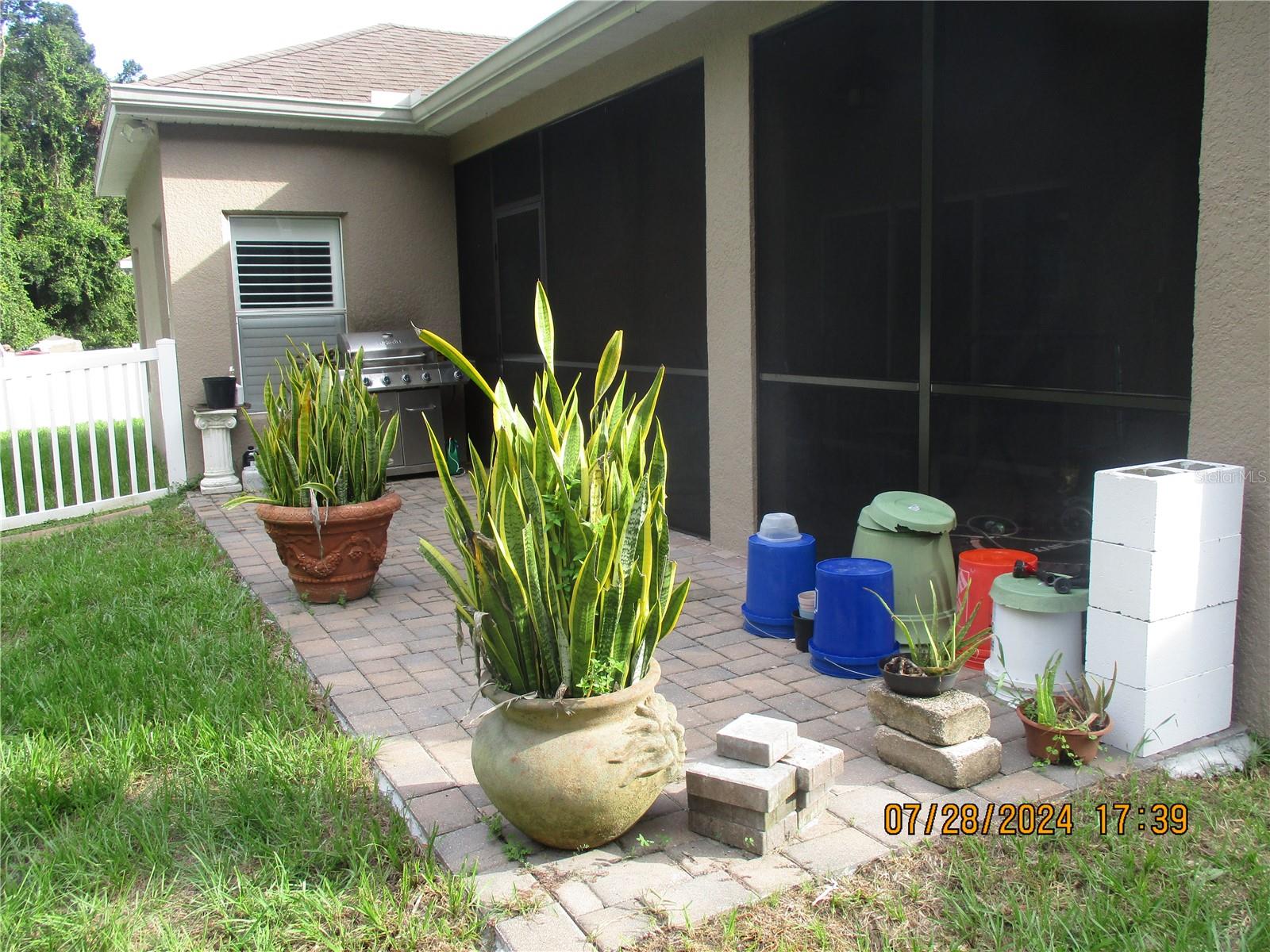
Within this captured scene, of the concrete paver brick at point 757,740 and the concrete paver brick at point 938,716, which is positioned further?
the concrete paver brick at point 938,716

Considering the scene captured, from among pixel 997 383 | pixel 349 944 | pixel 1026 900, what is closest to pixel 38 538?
pixel 349 944

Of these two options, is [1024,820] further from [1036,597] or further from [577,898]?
[577,898]

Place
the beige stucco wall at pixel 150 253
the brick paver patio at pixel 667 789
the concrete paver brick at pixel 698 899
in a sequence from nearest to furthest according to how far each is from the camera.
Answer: the concrete paver brick at pixel 698 899, the brick paver patio at pixel 667 789, the beige stucco wall at pixel 150 253

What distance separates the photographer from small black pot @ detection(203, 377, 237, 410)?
8.12m

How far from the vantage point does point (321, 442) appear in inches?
193

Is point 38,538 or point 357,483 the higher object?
point 357,483

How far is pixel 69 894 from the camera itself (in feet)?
8.23

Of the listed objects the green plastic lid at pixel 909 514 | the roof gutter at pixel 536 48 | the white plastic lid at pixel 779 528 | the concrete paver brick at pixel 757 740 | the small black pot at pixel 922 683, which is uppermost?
the roof gutter at pixel 536 48

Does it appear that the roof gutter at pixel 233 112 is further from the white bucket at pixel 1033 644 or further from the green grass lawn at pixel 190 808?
the white bucket at pixel 1033 644

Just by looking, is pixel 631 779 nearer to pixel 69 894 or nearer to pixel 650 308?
pixel 69 894

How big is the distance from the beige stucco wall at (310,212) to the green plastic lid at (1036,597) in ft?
22.6

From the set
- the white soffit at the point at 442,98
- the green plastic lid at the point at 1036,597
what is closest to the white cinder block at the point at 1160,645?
the green plastic lid at the point at 1036,597

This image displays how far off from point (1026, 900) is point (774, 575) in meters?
2.06

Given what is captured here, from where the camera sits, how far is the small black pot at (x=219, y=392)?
26.6ft
